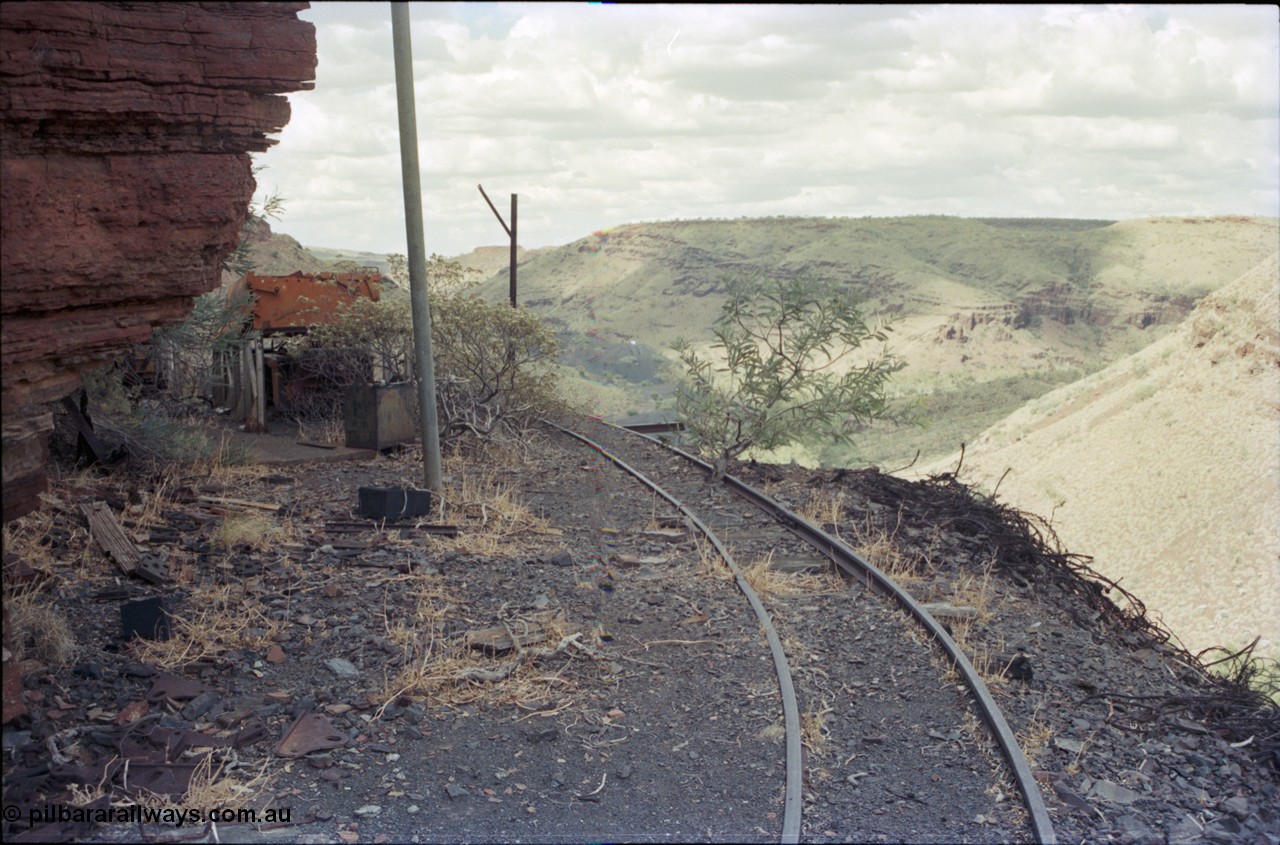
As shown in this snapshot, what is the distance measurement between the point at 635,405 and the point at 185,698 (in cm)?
2845

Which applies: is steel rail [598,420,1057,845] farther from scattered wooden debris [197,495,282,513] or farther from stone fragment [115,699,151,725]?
scattered wooden debris [197,495,282,513]

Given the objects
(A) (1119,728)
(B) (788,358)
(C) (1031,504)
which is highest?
(B) (788,358)

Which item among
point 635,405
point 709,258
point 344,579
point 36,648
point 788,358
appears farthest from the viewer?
point 709,258

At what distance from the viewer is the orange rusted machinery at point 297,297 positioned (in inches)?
691

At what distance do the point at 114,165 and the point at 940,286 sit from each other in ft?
206

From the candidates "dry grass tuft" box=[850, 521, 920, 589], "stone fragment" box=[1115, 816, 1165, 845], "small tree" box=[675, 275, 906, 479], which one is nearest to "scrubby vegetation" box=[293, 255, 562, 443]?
"small tree" box=[675, 275, 906, 479]

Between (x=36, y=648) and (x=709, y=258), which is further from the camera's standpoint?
(x=709, y=258)

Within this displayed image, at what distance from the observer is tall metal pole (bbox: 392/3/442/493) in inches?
438

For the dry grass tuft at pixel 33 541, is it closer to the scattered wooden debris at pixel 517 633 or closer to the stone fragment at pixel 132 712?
the stone fragment at pixel 132 712

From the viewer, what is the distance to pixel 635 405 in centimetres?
3441

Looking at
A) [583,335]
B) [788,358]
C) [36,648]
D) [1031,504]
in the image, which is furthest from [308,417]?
[583,335]

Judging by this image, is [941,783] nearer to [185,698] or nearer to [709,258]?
[185,698]

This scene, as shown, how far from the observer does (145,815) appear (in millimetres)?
4801

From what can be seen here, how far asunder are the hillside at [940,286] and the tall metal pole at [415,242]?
21480mm
